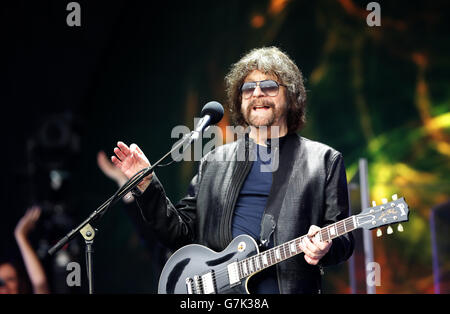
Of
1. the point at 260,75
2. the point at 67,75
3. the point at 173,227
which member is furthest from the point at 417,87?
the point at 67,75

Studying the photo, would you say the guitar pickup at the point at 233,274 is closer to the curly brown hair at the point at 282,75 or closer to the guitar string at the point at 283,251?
the guitar string at the point at 283,251

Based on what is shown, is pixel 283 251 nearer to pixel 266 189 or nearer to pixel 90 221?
pixel 266 189

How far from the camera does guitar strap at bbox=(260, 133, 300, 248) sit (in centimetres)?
255

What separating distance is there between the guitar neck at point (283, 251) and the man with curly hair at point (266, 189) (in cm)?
5

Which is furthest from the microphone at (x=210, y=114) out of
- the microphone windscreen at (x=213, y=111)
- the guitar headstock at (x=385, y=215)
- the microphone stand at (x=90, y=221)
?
the guitar headstock at (x=385, y=215)

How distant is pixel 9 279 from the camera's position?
4602 mm

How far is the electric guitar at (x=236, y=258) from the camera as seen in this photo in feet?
7.64

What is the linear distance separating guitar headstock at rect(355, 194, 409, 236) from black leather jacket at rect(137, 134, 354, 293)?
18 centimetres

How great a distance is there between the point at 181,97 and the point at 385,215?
380 centimetres

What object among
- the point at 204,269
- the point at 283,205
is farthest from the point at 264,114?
the point at 204,269

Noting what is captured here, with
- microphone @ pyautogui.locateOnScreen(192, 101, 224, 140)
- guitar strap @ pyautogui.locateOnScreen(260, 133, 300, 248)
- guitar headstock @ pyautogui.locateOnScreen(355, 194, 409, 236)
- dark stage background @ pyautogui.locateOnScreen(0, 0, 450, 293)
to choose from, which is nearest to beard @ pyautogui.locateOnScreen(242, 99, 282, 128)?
guitar strap @ pyautogui.locateOnScreen(260, 133, 300, 248)

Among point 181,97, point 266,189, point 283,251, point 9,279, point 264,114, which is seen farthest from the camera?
point 181,97

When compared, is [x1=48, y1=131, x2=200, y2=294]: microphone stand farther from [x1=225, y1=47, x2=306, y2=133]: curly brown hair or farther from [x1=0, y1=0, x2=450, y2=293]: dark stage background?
[x1=0, y1=0, x2=450, y2=293]: dark stage background

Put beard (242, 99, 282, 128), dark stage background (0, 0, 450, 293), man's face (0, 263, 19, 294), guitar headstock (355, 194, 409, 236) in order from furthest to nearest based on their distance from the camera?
dark stage background (0, 0, 450, 293), man's face (0, 263, 19, 294), beard (242, 99, 282, 128), guitar headstock (355, 194, 409, 236)
